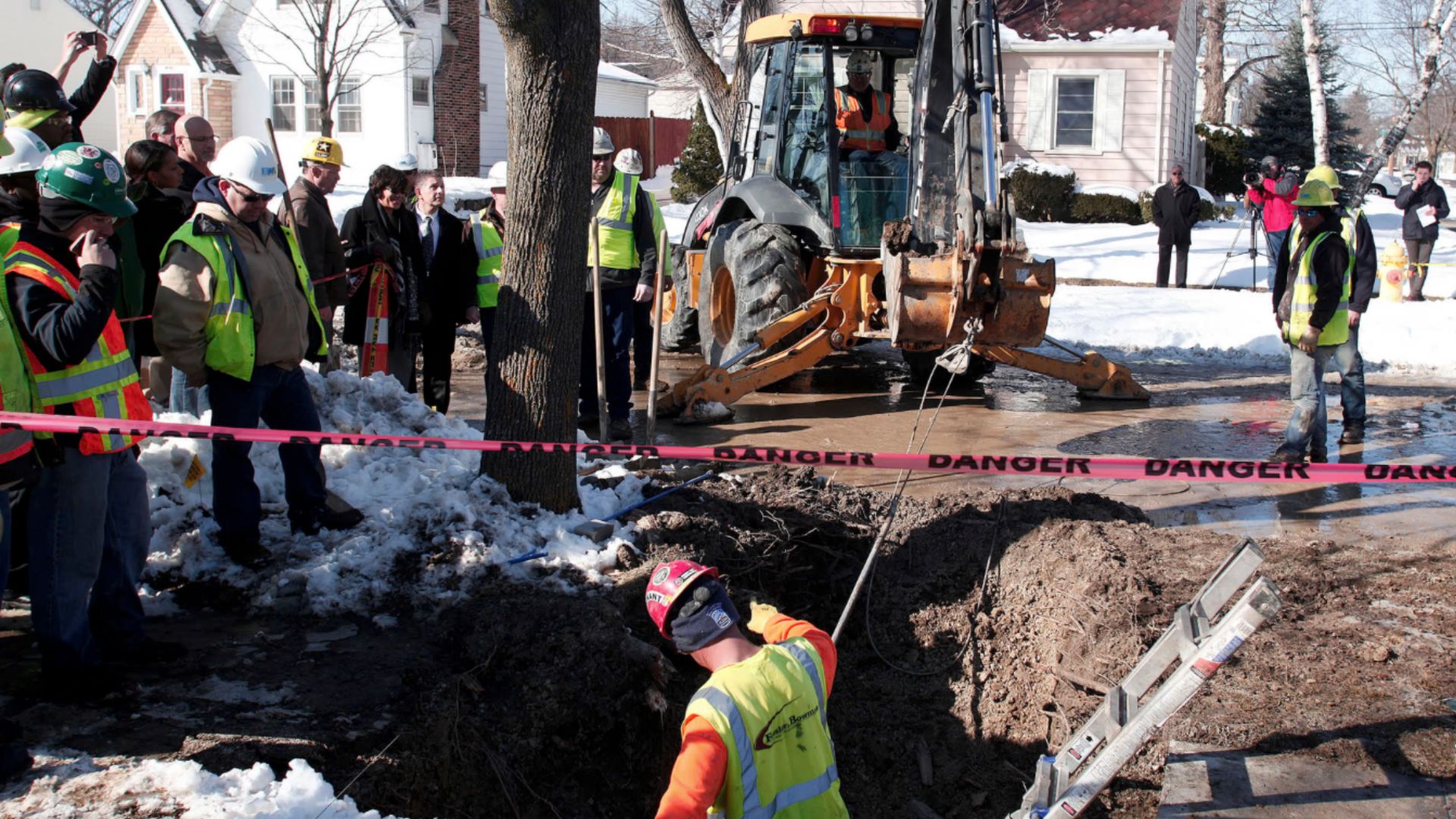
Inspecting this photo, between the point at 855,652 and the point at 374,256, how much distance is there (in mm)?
3671

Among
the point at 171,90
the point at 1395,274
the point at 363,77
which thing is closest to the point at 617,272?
the point at 1395,274

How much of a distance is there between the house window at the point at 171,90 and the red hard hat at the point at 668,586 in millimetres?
30165

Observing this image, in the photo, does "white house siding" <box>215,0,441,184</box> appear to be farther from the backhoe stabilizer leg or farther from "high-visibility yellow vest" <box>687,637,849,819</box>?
"high-visibility yellow vest" <box>687,637,849,819</box>

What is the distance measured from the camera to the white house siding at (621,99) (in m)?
36.6

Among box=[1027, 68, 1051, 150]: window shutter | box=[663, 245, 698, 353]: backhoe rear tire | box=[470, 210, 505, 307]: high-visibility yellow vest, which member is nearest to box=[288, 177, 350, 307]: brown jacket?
box=[470, 210, 505, 307]: high-visibility yellow vest

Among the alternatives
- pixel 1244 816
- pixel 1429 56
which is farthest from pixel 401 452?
pixel 1429 56

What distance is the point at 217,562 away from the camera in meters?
5.00

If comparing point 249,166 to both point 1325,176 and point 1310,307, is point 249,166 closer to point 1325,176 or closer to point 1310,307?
point 1310,307

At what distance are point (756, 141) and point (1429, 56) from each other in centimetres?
1433

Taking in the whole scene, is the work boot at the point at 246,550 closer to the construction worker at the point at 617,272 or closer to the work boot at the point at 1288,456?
the construction worker at the point at 617,272

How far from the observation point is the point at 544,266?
213 inches

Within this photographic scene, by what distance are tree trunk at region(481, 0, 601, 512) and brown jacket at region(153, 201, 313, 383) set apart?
87 cm

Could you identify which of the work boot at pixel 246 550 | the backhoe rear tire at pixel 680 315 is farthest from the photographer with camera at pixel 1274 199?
the work boot at pixel 246 550

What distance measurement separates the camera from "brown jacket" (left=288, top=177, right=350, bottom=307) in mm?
6590
